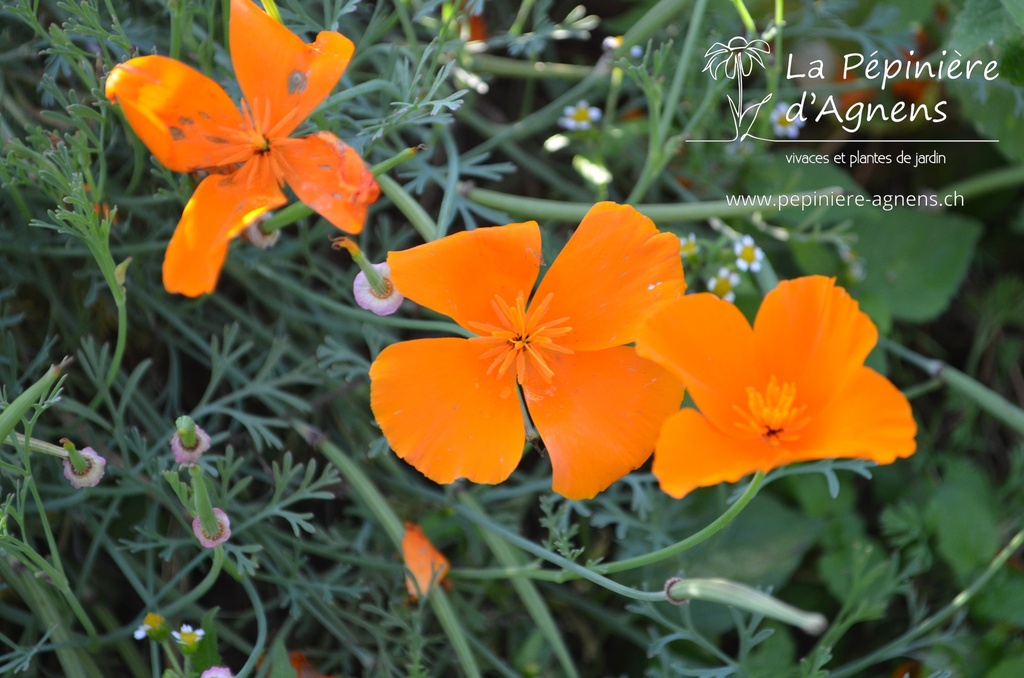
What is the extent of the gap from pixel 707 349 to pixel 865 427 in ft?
0.47

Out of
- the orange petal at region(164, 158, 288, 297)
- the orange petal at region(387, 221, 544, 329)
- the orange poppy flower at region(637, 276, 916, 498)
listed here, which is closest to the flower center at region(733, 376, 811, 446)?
the orange poppy flower at region(637, 276, 916, 498)

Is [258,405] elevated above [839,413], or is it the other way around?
[839,413]

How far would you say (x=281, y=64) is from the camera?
2.65ft

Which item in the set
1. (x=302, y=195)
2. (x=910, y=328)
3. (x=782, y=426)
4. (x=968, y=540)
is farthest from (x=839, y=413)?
(x=910, y=328)

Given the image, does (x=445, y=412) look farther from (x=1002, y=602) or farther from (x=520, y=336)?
(x=1002, y=602)

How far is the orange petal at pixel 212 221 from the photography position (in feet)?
2.40

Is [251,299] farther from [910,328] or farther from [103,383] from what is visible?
[910,328]

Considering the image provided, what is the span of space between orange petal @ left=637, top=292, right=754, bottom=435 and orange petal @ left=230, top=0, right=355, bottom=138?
0.36 m

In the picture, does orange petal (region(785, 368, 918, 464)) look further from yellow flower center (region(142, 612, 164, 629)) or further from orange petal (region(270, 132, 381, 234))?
yellow flower center (region(142, 612, 164, 629))

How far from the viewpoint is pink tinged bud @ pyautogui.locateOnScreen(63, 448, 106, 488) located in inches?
32.7

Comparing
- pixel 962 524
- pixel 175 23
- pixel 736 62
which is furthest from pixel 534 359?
pixel 962 524

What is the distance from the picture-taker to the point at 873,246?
4.73 ft

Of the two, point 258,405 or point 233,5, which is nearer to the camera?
point 233,5

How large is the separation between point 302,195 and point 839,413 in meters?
0.49
